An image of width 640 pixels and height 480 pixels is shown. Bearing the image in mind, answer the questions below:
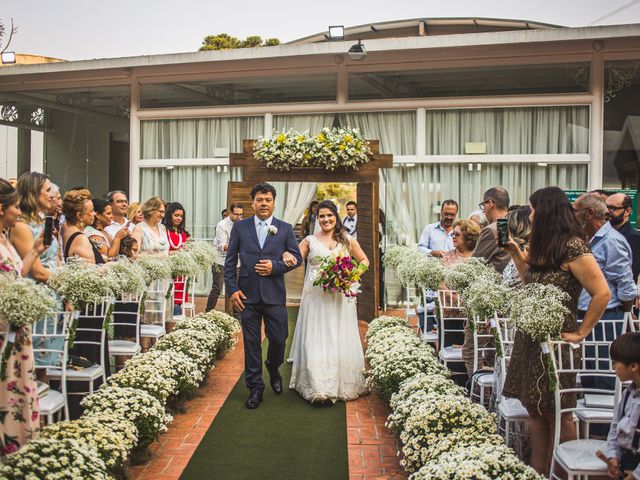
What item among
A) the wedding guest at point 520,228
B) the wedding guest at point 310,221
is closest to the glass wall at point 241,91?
the wedding guest at point 310,221

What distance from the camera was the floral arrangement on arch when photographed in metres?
11.0

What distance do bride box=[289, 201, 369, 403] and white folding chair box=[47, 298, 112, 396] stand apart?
82.9 inches

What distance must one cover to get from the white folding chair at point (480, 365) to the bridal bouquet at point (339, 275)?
4.49 feet

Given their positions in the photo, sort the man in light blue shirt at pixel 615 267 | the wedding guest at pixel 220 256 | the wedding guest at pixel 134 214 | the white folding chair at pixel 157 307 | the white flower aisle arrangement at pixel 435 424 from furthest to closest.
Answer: the wedding guest at pixel 220 256
the wedding guest at pixel 134 214
the white folding chair at pixel 157 307
the man in light blue shirt at pixel 615 267
the white flower aisle arrangement at pixel 435 424

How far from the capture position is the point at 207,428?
638 cm

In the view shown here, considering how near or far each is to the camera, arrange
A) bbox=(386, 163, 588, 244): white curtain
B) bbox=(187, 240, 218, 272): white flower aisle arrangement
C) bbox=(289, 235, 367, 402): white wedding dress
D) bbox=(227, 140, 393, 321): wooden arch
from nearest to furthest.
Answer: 1. bbox=(289, 235, 367, 402): white wedding dress
2. bbox=(187, 240, 218, 272): white flower aisle arrangement
3. bbox=(227, 140, 393, 321): wooden arch
4. bbox=(386, 163, 588, 244): white curtain

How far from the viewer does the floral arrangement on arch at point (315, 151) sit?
35.9ft

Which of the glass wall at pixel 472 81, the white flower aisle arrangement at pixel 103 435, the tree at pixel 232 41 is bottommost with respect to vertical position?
the white flower aisle arrangement at pixel 103 435

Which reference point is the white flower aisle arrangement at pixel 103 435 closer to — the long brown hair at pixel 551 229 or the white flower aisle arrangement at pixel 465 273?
the long brown hair at pixel 551 229

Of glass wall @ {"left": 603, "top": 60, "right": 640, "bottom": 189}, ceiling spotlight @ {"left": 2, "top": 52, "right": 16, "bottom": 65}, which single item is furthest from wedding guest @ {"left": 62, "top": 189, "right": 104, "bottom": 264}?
ceiling spotlight @ {"left": 2, "top": 52, "right": 16, "bottom": 65}

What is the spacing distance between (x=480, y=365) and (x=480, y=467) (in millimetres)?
2759

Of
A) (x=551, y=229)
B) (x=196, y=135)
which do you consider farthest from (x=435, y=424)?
(x=196, y=135)

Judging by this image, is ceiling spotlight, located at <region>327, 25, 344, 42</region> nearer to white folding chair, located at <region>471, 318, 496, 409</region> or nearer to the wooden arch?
the wooden arch

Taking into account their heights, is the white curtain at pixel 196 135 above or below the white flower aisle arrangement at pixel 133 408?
above
